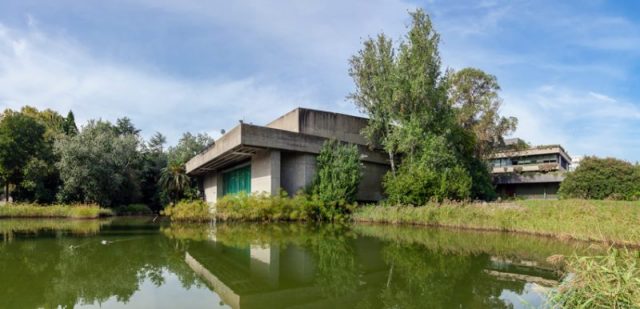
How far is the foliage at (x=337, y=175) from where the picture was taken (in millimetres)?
20891

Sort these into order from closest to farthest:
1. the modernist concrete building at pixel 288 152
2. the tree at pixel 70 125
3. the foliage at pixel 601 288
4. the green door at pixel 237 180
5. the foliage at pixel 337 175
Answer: the foliage at pixel 601 288 < the foliage at pixel 337 175 < the modernist concrete building at pixel 288 152 < the green door at pixel 237 180 < the tree at pixel 70 125

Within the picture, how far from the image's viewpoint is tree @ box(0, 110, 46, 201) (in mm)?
27688

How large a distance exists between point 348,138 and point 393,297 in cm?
1964

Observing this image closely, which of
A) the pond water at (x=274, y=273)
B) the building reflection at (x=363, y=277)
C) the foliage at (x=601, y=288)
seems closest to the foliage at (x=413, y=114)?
the pond water at (x=274, y=273)

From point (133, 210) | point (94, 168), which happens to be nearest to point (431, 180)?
point (133, 210)

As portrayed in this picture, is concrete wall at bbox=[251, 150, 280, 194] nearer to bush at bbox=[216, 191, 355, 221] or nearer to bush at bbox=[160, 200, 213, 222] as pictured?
bush at bbox=[216, 191, 355, 221]

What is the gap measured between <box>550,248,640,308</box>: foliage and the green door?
23269mm

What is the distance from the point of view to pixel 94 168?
28.5 metres

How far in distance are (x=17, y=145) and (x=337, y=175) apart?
22361 millimetres

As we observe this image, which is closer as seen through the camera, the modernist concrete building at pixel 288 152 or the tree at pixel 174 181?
the modernist concrete building at pixel 288 152

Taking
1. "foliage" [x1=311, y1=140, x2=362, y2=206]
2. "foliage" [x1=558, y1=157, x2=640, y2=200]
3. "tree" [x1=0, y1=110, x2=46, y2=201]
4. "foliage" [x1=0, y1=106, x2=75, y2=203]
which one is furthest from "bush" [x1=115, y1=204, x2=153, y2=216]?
"foliage" [x1=558, y1=157, x2=640, y2=200]

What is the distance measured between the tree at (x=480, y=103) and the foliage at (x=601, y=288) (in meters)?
27.5

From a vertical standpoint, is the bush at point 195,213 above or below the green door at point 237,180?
below

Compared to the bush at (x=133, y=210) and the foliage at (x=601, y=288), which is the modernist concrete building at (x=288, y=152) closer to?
the bush at (x=133, y=210)
